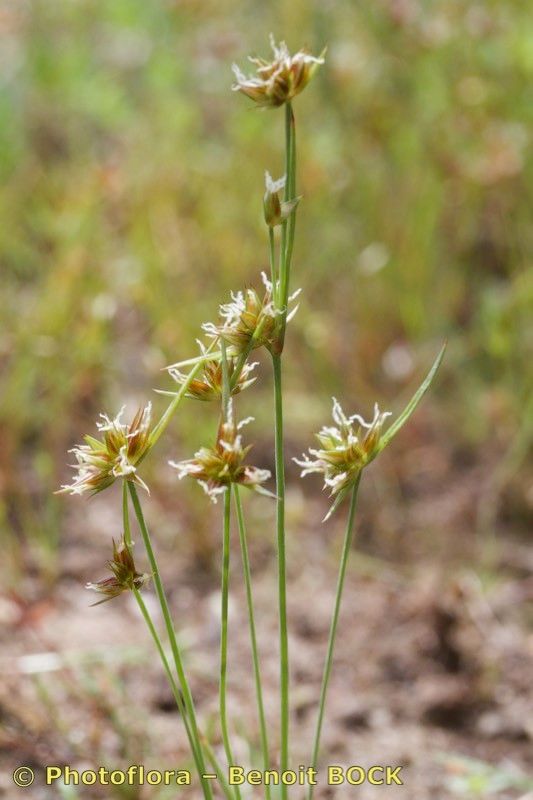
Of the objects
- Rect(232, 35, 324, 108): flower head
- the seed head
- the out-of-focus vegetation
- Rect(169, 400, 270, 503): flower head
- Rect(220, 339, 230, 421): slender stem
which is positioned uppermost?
the out-of-focus vegetation

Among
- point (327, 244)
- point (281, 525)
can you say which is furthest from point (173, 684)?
point (327, 244)

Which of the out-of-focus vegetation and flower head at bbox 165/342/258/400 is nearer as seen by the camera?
flower head at bbox 165/342/258/400

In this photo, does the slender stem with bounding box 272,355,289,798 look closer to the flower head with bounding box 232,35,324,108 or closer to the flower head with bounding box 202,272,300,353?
the flower head with bounding box 202,272,300,353

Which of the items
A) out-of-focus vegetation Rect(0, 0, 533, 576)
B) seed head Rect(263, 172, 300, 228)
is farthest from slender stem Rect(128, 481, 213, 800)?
out-of-focus vegetation Rect(0, 0, 533, 576)

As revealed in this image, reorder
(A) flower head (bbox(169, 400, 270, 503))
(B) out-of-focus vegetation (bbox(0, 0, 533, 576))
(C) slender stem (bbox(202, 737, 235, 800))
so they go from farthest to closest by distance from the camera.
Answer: (B) out-of-focus vegetation (bbox(0, 0, 533, 576))
(C) slender stem (bbox(202, 737, 235, 800))
(A) flower head (bbox(169, 400, 270, 503))

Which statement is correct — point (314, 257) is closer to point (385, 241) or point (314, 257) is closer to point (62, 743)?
point (385, 241)

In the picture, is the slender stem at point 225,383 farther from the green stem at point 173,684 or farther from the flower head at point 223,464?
the green stem at point 173,684

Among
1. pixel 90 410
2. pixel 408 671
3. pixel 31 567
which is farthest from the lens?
pixel 90 410

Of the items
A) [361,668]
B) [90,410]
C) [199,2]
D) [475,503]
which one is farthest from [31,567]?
[199,2]
